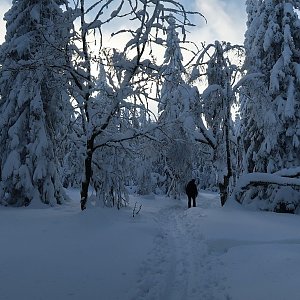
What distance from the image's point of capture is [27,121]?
1598cm

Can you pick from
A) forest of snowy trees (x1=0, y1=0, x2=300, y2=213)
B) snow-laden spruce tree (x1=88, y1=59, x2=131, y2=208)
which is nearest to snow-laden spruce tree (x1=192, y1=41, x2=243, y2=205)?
forest of snowy trees (x1=0, y1=0, x2=300, y2=213)

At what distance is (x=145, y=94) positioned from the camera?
11.2 m

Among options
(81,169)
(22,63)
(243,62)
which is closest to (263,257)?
(22,63)

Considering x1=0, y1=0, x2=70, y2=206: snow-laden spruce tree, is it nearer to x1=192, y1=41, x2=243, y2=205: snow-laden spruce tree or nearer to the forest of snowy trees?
the forest of snowy trees

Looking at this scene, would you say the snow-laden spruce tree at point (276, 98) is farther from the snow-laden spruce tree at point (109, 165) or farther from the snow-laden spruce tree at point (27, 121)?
the snow-laden spruce tree at point (27, 121)

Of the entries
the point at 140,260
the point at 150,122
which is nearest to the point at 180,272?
the point at 140,260

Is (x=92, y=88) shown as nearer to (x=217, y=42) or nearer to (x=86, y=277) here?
(x=86, y=277)

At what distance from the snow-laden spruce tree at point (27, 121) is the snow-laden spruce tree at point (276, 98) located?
8753mm

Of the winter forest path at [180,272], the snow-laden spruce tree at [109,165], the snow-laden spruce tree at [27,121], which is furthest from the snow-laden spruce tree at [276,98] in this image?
the snow-laden spruce tree at [27,121]

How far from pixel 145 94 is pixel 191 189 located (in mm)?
9908

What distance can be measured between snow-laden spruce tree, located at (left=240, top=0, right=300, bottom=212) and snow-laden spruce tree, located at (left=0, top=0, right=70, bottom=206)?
875cm

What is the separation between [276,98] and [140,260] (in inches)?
474

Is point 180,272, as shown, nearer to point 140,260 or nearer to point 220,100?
point 140,260

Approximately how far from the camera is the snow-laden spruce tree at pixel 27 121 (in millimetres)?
15084
